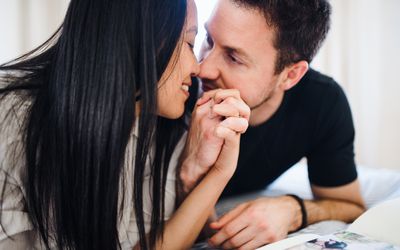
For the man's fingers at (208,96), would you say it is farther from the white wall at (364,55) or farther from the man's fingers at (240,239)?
the white wall at (364,55)

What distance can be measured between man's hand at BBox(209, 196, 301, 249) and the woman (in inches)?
7.7

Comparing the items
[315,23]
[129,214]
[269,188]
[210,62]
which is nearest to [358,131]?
[269,188]

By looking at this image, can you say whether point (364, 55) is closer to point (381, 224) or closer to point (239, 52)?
point (239, 52)

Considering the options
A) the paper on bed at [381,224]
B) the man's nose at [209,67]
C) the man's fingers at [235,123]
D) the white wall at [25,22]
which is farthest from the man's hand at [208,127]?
the white wall at [25,22]

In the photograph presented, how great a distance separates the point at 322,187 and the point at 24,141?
93 cm

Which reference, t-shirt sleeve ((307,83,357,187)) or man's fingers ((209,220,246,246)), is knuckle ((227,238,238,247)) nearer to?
man's fingers ((209,220,246,246))

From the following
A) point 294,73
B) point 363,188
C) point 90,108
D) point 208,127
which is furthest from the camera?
point 363,188

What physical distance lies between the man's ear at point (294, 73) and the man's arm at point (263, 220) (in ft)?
1.19

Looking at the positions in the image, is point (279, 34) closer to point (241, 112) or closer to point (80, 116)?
point (241, 112)

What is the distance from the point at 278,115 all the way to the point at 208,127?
1.19ft

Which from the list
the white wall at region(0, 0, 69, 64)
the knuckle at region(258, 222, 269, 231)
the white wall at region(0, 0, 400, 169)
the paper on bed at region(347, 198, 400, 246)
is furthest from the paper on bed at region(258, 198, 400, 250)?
the white wall at region(0, 0, 69, 64)

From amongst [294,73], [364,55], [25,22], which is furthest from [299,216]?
[25,22]

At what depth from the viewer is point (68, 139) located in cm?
68

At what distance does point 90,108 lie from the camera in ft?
2.18
